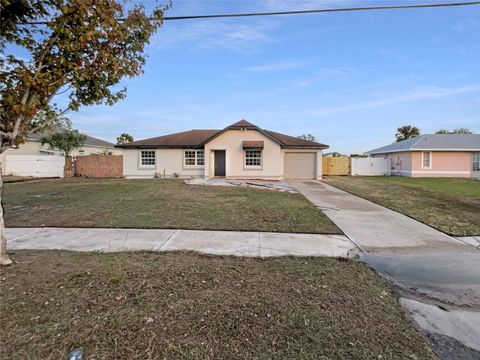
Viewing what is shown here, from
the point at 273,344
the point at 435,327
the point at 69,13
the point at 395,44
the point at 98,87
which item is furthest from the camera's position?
the point at 395,44

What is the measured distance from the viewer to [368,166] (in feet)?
103

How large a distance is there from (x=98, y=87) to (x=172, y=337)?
4.34 meters

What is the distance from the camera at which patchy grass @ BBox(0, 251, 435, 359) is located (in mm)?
2490

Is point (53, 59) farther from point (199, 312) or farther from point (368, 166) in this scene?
point (368, 166)

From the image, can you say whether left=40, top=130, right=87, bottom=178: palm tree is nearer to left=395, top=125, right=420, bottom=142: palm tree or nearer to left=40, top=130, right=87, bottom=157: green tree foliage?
left=40, top=130, right=87, bottom=157: green tree foliage

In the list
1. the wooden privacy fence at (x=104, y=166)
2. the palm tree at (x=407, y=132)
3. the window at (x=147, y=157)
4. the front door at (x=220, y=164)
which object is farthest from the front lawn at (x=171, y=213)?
the palm tree at (x=407, y=132)

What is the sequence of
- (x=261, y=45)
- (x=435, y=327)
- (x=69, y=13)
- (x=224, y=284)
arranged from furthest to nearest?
A: 1. (x=261, y=45)
2. (x=69, y=13)
3. (x=224, y=284)
4. (x=435, y=327)

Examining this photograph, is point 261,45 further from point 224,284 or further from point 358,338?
point 358,338

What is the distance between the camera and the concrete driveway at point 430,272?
114 inches

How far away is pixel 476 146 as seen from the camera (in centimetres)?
2758

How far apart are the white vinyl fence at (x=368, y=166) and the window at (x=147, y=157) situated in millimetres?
21593

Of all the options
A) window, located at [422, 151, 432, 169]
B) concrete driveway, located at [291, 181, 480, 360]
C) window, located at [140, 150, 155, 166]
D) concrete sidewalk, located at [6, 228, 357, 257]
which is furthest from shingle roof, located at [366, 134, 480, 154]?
concrete sidewalk, located at [6, 228, 357, 257]

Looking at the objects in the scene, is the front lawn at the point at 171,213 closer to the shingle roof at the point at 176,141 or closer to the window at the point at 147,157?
the shingle roof at the point at 176,141

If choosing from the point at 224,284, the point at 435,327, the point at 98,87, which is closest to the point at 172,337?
the point at 224,284
